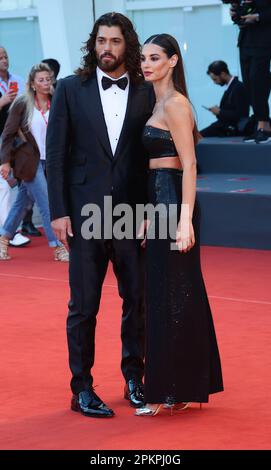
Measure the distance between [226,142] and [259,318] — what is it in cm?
482

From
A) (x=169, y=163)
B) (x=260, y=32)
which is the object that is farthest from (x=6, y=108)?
(x=169, y=163)

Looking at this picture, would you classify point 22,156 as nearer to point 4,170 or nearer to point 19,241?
point 4,170

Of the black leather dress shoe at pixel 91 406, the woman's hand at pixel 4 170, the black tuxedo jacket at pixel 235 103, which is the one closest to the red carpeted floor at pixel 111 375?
the black leather dress shoe at pixel 91 406

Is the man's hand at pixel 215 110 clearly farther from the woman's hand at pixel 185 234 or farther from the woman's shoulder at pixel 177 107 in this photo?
the woman's hand at pixel 185 234

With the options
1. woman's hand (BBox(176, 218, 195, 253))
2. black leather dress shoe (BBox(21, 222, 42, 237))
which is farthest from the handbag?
woman's hand (BBox(176, 218, 195, 253))

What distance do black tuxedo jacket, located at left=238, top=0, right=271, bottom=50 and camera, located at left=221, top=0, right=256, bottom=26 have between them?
5 centimetres

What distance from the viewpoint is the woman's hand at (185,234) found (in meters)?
4.41

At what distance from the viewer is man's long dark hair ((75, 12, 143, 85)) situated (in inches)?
179

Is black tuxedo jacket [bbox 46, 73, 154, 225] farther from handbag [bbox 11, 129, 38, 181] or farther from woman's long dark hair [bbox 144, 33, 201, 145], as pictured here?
handbag [bbox 11, 129, 38, 181]

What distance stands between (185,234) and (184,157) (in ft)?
1.05

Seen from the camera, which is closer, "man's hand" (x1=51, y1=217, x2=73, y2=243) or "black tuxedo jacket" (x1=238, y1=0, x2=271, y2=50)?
"man's hand" (x1=51, y1=217, x2=73, y2=243)

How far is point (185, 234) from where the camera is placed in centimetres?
442
